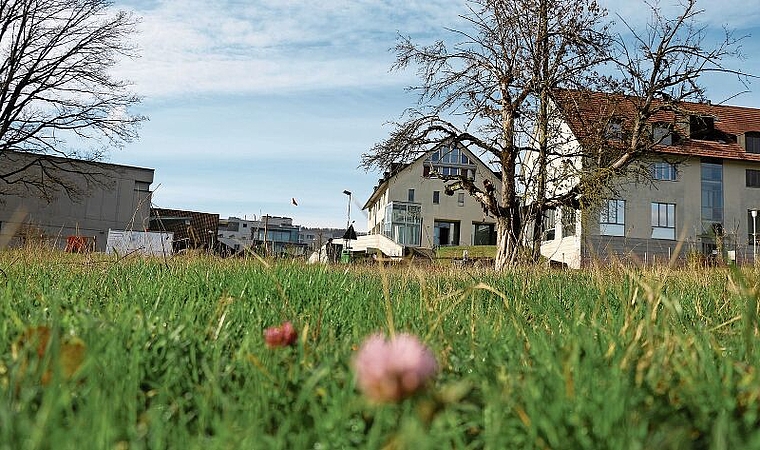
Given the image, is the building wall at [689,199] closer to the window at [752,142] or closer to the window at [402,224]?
the window at [752,142]

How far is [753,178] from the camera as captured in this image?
37.7 m

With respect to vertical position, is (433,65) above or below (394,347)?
above

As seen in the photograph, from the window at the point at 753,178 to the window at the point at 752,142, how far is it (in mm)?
1321

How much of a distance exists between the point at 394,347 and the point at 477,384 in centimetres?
55

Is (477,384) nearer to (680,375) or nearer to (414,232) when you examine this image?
(680,375)

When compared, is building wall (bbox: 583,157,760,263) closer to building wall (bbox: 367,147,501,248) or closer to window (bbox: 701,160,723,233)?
window (bbox: 701,160,723,233)

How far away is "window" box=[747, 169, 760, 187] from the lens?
3762cm

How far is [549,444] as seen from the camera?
1195 mm

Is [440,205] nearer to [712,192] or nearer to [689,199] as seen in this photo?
[689,199]

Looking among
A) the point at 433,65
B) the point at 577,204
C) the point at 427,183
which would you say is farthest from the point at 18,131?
the point at 427,183

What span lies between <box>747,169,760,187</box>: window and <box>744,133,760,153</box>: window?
52.0 inches

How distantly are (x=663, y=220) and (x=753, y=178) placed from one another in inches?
237

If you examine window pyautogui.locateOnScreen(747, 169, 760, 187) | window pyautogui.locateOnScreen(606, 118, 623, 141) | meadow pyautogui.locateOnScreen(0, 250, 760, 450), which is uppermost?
window pyautogui.locateOnScreen(747, 169, 760, 187)

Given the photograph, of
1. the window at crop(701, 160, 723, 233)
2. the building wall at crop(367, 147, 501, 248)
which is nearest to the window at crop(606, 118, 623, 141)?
the window at crop(701, 160, 723, 233)
